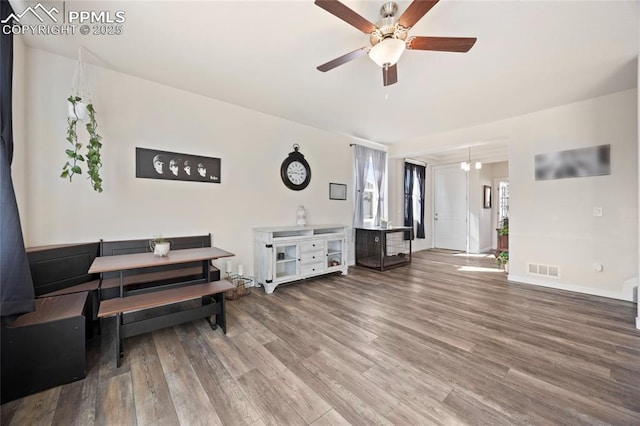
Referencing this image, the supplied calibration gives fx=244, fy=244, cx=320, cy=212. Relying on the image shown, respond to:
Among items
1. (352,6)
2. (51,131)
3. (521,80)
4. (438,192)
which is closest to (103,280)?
(51,131)

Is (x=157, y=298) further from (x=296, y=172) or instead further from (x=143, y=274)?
(x=296, y=172)

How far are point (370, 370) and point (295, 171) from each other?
3.21 metres

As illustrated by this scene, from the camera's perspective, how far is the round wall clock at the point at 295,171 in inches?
162

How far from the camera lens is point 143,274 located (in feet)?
8.98

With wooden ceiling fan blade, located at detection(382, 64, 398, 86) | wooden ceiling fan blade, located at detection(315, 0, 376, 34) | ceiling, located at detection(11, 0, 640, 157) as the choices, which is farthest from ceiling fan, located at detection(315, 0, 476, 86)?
wooden ceiling fan blade, located at detection(382, 64, 398, 86)

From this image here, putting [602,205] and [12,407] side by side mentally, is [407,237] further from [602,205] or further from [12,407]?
[12,407]

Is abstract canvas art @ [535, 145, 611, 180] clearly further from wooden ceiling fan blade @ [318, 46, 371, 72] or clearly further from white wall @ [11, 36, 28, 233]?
white wall @ [11, 36, 28, 233]

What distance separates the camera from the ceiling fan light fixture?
70.5 inches

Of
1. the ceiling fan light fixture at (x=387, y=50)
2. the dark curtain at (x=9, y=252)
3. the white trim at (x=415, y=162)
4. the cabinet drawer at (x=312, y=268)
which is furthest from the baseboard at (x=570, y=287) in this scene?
the dark curtain at (x=9, y=252)

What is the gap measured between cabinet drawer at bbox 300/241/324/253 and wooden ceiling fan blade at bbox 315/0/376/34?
9.23 feet

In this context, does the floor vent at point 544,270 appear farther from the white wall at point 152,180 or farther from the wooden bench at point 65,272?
the wooden bench at point 65,272

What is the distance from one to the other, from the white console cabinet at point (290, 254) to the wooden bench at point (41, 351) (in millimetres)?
1987

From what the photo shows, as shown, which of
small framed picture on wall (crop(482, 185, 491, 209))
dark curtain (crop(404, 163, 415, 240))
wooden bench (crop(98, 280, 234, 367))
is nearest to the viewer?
wooden bench (crop(98, 280, 234, 367))

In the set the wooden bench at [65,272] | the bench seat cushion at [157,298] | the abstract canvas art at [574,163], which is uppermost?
the abstract canvas art at [574,163]
